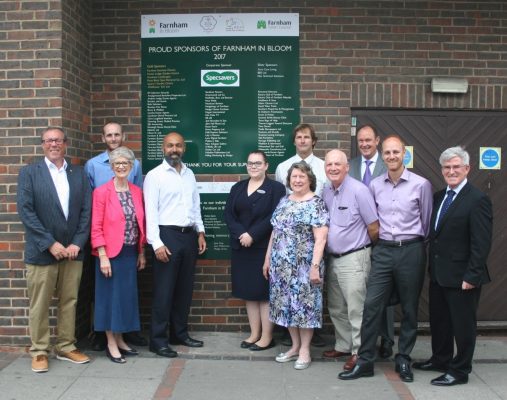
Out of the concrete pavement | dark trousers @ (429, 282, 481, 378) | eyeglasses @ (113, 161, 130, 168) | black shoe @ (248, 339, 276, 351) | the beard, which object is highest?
the beard

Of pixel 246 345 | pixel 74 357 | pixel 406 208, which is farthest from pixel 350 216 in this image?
pixel 74 357

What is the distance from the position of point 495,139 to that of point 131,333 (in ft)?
14.0

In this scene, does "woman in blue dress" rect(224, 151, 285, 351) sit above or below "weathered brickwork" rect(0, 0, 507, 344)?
below

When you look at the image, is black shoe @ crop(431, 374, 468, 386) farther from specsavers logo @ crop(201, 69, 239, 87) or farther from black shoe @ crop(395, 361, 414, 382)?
specsavers logo @ crop(201, 69, 239, 87)

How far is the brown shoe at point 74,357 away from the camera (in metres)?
5.16

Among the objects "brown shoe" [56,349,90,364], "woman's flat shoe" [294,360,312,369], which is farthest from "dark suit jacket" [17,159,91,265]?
"woman's flat shoe" [294,360,312,369]

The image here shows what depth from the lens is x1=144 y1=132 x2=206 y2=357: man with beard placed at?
5266 mm

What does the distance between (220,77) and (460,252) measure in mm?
3042

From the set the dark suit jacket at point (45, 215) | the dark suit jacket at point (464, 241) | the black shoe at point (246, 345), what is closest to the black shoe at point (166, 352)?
the black shoe at point (246, 345)

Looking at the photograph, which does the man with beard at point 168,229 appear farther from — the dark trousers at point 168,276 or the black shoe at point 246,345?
the black shoe at point 246,345

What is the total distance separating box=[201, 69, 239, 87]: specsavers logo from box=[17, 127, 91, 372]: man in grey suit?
1.71 m

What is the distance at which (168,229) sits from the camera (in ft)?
17.5

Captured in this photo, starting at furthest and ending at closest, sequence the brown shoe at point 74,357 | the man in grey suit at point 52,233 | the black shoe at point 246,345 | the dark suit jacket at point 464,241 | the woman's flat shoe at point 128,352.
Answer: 1. the black shoe at point 246,345
2. the woman's flat shoe at point 128,352
3. the brown shoe at point 74,357
4. the man in grey suit at point 52,233
5. the dark suit jacket at point 464,241

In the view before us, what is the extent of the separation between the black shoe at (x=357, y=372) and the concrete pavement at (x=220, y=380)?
0.16 ft
